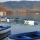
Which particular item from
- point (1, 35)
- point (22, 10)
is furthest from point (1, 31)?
point (22, 10)

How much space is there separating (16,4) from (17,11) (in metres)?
5.20

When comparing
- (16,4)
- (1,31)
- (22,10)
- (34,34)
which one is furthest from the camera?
(16,4)

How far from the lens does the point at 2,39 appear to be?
4.46 meters

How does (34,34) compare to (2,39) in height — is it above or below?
above

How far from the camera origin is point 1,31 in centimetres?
435

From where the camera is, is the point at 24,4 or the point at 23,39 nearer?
the point at 23,39

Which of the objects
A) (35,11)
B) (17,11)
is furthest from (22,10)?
(35,11)

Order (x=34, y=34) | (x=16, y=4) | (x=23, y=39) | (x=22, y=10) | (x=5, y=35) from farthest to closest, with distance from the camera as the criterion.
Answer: (x=16, y=4), (x=22, y=10), (x=5, y=35), (x=34, y=34), (x=23, y=39)

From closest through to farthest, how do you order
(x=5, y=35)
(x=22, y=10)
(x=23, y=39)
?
(x=23, y=39) < (x=5, y=35) < (x=22, y=10)

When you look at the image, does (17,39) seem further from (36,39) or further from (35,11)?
(35,11)

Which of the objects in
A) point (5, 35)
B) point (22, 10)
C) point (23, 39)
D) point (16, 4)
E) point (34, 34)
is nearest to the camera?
point (23, 39)

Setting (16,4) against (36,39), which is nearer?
(36,39)

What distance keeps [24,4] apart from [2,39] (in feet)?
147

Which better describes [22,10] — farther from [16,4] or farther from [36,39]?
[36,39]
